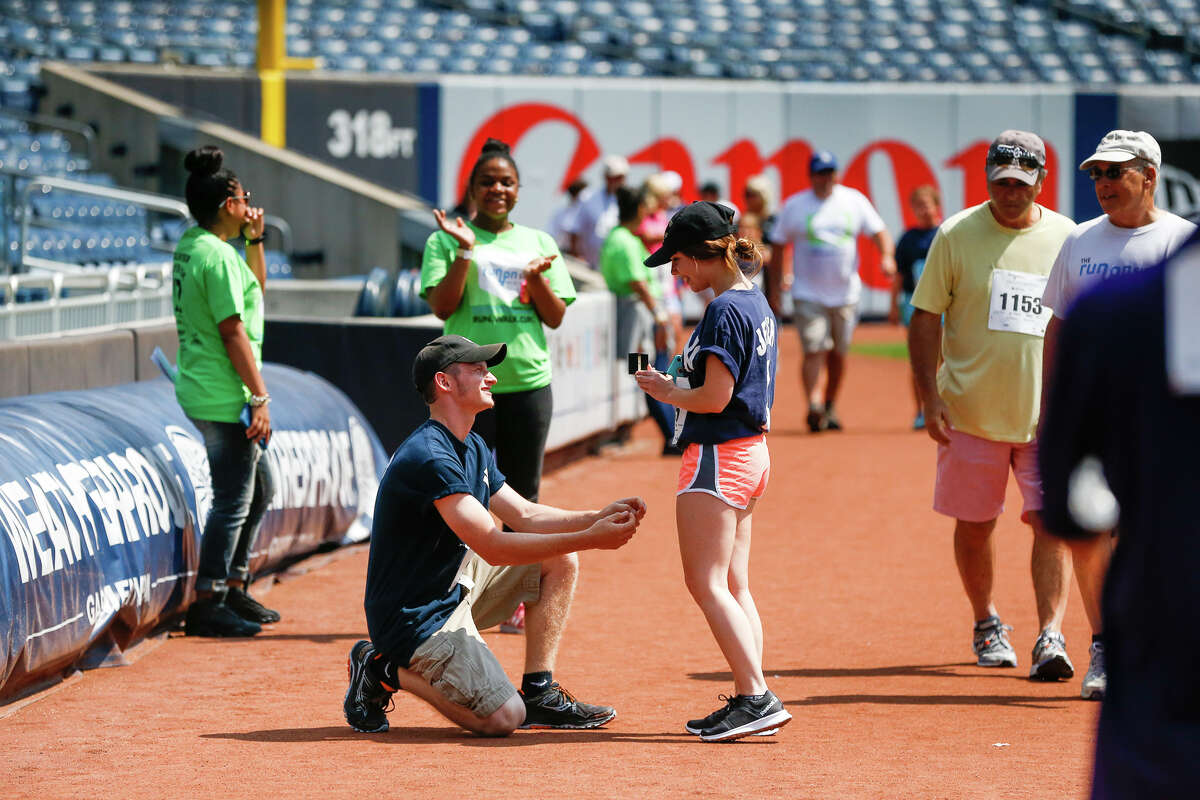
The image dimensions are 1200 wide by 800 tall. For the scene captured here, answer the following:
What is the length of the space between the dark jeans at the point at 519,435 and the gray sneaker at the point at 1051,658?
2086 mm

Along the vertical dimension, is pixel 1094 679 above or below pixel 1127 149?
below

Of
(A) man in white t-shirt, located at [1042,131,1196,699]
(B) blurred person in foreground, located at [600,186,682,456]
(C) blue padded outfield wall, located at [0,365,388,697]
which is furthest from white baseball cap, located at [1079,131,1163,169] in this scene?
(B) blurred person in foreground, located at [600,186,682,456]

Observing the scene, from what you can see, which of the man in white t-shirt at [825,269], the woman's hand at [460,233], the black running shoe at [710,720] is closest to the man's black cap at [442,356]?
the black running shoe at [710,720]

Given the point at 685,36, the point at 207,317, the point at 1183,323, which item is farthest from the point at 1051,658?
the point at 685,36

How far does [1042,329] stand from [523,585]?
2.28 meters

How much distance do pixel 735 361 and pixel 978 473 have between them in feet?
5.44

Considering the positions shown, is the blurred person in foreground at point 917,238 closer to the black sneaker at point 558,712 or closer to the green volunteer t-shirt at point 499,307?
the green volunteer t-shirt at point 499,307

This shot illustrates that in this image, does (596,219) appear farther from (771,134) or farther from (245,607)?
(245,607)

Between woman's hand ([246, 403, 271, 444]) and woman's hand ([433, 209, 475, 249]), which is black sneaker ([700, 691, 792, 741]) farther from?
woman's hand ([246, 403, 271, 444])

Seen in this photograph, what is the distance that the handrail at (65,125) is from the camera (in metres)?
16.4

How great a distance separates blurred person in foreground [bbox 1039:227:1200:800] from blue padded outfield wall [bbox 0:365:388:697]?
13.7 feet

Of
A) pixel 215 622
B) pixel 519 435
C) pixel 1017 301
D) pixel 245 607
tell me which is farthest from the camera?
pixel 245 607

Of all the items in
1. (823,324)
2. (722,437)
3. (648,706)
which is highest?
(722,437)

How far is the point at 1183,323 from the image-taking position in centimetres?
212
